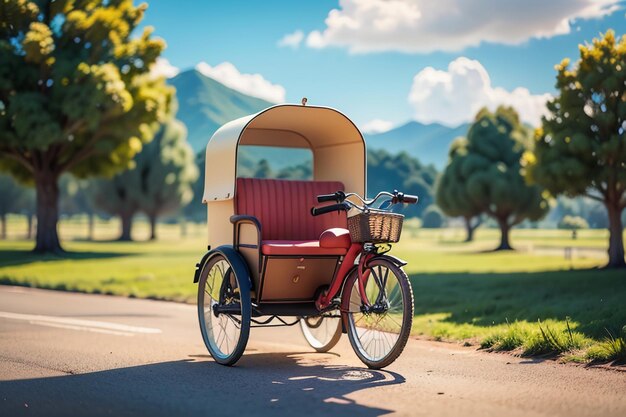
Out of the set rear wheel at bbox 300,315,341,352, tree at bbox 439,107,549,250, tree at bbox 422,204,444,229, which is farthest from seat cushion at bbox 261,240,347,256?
tree at bbox 422,204,444,229

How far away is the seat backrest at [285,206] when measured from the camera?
334 inches

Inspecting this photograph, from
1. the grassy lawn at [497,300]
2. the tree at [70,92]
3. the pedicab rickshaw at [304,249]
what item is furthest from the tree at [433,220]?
the pedicab rickshaw at [304,249]

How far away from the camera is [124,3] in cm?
3559

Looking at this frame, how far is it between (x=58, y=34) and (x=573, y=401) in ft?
104

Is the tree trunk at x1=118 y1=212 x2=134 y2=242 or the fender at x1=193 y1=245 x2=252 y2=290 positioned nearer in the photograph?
the fender at x1=193 y1=245 x2=252 y2=290

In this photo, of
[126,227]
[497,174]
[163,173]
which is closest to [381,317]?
[497,174]

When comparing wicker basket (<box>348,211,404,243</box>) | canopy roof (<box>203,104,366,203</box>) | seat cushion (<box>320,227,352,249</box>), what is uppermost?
canopy roof (<box>203,104,366,203</box>)

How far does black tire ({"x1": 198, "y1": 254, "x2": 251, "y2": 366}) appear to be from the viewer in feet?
24.9

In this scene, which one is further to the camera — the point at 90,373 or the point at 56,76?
the point at 56,76

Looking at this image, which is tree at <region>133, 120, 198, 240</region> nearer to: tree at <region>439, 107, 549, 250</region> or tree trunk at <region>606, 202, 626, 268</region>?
tree at <region>439, 107, 549, 250</region>

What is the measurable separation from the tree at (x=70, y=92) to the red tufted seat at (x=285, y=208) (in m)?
24.2

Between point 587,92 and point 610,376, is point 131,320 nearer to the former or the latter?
point 610,376

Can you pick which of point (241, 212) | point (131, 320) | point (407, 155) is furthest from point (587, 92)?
point (407, 155)

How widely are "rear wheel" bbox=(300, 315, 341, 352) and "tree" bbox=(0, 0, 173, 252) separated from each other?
24.2 metres
